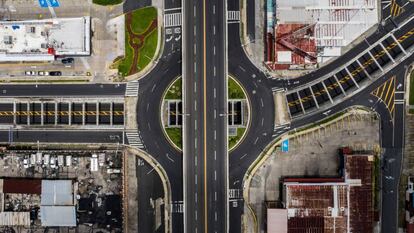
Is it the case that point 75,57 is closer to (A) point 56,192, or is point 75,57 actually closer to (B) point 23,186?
(A) point 56,192

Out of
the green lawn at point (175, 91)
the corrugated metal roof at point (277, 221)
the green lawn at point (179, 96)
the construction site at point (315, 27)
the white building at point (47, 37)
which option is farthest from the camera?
the green lawn at point (175, 91)

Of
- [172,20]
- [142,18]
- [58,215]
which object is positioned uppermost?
[142,18]

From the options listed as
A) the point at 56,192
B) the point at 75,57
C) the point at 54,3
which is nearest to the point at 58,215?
the point at 56,192

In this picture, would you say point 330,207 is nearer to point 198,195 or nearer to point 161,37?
point 198,195

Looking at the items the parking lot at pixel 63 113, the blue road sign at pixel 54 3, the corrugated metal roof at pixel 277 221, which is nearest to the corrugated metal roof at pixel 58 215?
the parking lot at pixel 63 113

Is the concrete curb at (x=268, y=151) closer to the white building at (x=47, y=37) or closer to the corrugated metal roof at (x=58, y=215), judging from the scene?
the corrugated metal roof at (x=58, y=215)

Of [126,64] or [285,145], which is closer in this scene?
[285,145]

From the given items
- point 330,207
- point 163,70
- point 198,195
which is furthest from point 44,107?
point 330,207
